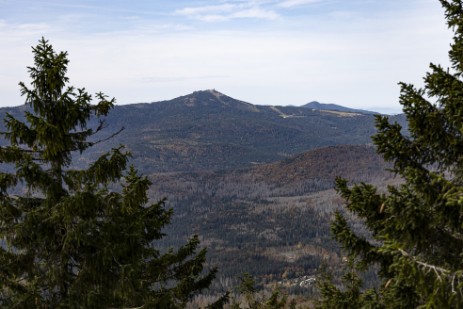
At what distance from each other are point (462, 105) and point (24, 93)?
31.7 feet

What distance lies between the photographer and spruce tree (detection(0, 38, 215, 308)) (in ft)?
29.8

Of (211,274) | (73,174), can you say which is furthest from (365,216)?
(211,274)

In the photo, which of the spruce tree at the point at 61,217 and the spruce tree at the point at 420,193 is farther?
the spruce tree at the point at 61,217

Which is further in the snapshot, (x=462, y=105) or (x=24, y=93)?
(x=24, y=93)

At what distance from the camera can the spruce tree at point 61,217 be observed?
909 centimetres

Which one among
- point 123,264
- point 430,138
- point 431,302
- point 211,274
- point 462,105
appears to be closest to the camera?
point 431,302

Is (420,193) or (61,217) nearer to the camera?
(420,193)

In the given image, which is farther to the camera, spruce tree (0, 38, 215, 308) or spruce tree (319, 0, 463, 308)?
spruce tree (0, 38, 215, 308)

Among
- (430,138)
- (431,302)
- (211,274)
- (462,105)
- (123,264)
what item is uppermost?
(462,105)

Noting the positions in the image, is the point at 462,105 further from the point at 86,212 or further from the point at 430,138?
the point at 86,212

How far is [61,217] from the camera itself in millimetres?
9266

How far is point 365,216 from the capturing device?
30.2ft

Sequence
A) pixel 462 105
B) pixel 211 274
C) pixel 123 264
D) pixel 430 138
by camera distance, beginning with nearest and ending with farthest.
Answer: pixel 462 105 < pixel 430 138 < pixel 123 264 < pixel 211 274

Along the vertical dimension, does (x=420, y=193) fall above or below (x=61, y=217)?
above
